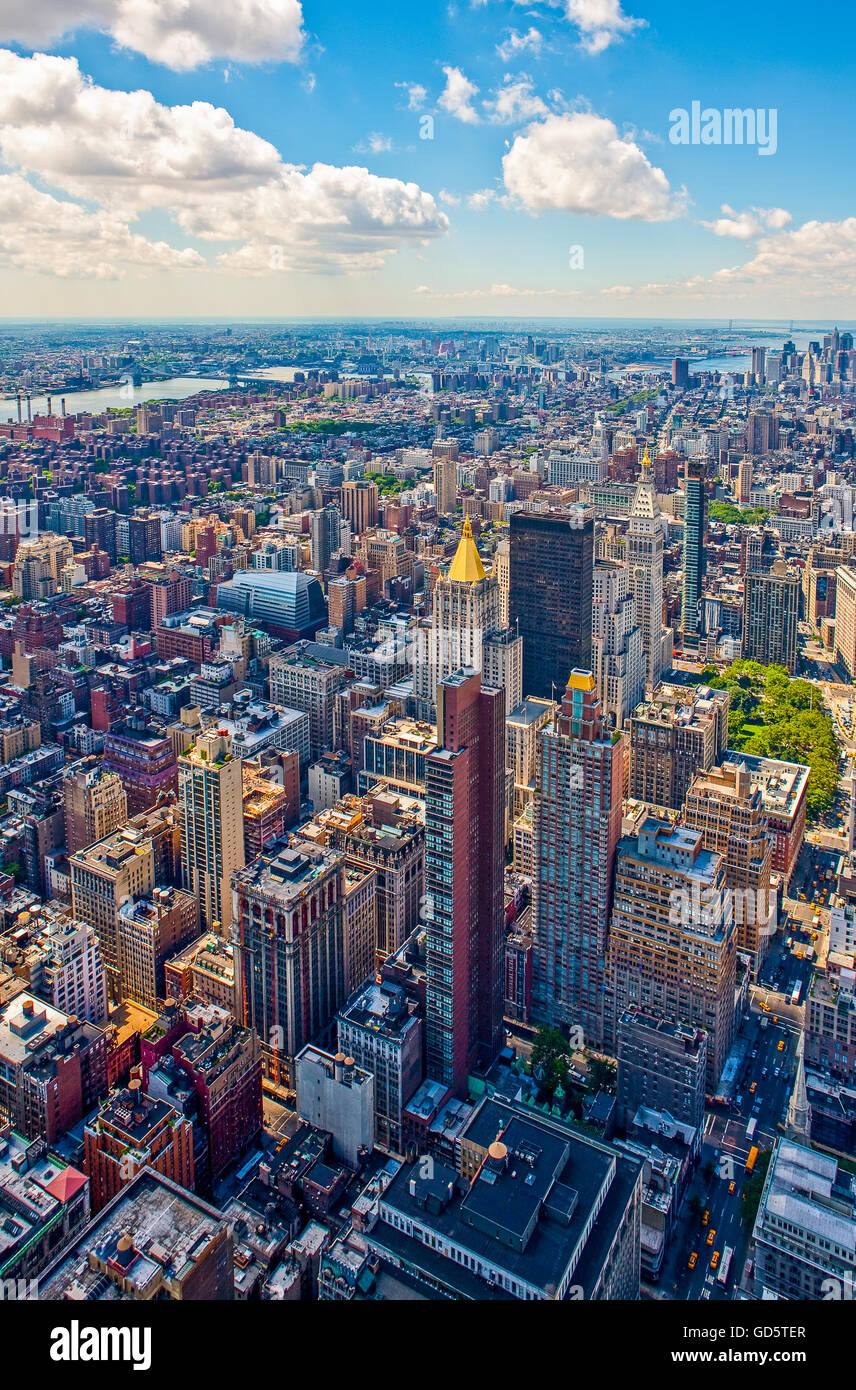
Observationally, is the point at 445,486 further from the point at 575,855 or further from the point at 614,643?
the point at 575,855

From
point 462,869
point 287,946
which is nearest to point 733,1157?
point 462,869

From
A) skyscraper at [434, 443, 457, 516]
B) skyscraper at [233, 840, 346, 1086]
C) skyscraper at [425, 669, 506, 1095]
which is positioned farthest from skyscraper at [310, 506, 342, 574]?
skyscraper at [425, 669, 506, 1095]

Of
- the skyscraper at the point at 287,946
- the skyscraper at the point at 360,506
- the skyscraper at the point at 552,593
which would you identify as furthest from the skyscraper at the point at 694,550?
the skyscraper at the point at 287,946

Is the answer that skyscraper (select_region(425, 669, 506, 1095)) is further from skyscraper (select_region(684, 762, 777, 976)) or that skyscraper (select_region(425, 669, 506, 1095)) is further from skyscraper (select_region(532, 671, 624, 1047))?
skyscraper (select_region(684, 762, 777, 976))

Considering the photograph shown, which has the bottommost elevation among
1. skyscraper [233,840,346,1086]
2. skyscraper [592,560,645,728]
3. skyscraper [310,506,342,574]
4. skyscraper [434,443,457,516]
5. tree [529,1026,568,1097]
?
tree [529,1026,568,1097]

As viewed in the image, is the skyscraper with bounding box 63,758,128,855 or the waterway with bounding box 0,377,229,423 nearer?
the skyscraper with bounding box 63,758,128,855

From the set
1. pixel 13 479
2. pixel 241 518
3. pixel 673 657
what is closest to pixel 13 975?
pixel 673 657

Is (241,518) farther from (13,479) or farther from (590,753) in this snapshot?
(590,753)

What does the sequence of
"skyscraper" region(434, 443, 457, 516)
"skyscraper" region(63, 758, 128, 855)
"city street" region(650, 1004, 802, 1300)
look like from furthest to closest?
"skyscraper" region(434, 443, 457, 516), "skyscraper" region(63, 758, 128, 855), "city street" region(650, 1004, 802, 1300)
